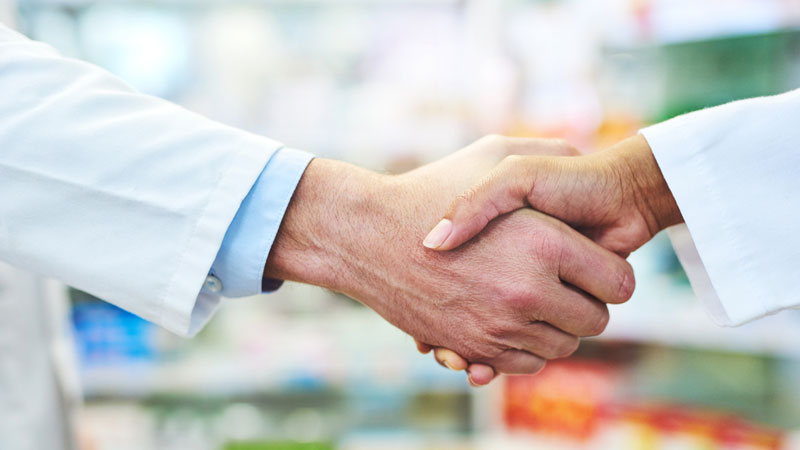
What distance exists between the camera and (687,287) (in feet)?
5.52

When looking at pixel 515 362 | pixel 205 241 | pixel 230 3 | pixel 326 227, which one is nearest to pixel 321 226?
pixel 326 227

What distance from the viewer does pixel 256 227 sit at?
0.82 metres

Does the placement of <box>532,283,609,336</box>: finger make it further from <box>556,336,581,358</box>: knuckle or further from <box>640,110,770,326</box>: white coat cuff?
<box>640,110,770,326</box>: white coat cuff

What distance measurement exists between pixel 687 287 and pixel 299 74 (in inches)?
52.3

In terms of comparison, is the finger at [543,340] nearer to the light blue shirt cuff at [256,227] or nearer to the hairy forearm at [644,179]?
the hairy forearm at [644,179]

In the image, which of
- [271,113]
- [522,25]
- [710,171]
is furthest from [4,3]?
[522,25]

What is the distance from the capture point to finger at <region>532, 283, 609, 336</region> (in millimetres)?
886

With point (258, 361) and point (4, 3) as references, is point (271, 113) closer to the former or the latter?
point (258, 361)

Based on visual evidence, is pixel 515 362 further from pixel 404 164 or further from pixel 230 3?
pixel 230 3

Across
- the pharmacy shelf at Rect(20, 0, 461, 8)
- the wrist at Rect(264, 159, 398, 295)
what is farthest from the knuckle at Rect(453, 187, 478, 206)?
the pharmacy shelf at Rect(20, 0, 461, 8)

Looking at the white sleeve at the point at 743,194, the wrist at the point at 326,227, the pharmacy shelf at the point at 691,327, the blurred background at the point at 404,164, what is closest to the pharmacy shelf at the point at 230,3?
the blurred background at the point at 404,164

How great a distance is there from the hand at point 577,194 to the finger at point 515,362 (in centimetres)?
22

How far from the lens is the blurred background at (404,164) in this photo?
5.63 feet

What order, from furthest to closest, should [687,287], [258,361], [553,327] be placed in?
[258,361] < [687,287] < [553,327]
